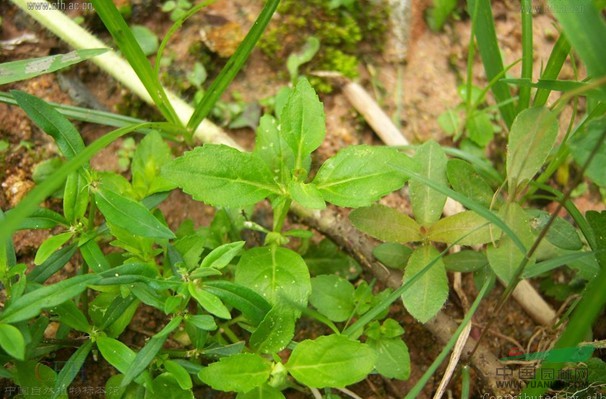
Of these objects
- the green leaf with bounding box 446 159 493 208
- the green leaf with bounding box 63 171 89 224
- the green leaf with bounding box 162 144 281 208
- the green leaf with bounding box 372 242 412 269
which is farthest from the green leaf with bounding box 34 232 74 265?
the green leaf with bounding box 446 159 493 208

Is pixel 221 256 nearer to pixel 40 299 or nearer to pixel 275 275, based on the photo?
pixel 275 275

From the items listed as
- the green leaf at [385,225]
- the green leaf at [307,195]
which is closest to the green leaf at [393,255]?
the green leaf at [385,225]

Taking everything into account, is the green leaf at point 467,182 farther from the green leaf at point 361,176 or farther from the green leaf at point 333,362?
the green leaf at point 333,362

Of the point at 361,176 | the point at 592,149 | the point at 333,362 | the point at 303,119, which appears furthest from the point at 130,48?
the point at 592,149

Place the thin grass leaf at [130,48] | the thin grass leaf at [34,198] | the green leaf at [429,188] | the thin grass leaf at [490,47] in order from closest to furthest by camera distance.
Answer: the thin grass leaf at [34,198], the thin grass leaf at [130,48], the green leaf at [429,188], the thin grass leaf at [490,47]

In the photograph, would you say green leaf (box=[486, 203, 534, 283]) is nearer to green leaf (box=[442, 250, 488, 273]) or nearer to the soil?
green leaf (box=[442, 250, 488, 273])

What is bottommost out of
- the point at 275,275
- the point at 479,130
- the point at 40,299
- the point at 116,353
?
the point at 479,130
